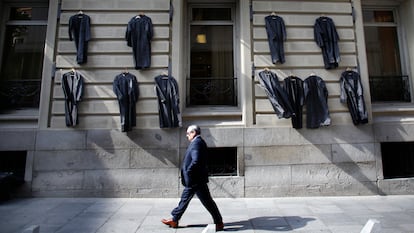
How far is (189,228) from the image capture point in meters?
5.18

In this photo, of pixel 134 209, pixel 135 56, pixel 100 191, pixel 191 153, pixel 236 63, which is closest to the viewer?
pixel 191 153

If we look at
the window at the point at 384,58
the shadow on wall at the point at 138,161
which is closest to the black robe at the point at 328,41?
the window at the point at 384,58

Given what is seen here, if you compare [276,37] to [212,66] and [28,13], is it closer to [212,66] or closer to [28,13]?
[212,66]

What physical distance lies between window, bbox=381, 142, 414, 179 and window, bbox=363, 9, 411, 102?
165 cm

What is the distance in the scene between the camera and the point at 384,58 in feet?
31.0

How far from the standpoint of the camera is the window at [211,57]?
871 centimetres

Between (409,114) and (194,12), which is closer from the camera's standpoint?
(409,114)

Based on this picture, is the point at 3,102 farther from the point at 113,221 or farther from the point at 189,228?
the point at 189,228

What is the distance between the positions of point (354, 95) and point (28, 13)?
10943 mm

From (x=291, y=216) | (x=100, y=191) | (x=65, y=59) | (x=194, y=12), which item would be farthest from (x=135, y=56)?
(x=291, y=216)

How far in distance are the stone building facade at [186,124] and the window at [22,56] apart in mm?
517

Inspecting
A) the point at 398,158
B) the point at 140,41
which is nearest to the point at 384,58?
the point at 398,158

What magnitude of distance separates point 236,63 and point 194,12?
237 centimetres

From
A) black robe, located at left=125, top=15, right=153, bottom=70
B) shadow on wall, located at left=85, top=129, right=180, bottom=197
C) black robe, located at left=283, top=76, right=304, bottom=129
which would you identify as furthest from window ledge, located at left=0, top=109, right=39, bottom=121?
black robe, located at left=283, top=76, right=304, bottom=129
